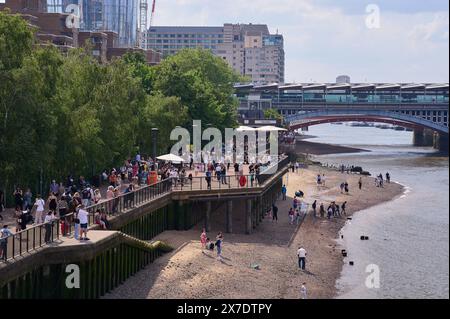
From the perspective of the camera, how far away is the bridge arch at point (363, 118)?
141 meters

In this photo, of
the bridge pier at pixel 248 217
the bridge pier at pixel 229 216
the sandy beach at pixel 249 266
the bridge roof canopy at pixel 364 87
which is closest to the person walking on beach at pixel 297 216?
the sandy beach at pixel 249 266

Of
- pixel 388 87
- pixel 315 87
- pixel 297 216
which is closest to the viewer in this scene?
pixel 297 216

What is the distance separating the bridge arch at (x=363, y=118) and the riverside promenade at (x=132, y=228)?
80.4 metres

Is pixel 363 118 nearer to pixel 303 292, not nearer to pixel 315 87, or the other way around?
pixel 315 87

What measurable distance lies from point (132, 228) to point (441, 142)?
117480 millimetres

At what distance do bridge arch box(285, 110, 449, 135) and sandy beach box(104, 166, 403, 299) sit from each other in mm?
82783

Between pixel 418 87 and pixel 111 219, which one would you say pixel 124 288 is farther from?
pixel 418 87

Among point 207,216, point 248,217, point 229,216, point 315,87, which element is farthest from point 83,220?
point 315,87

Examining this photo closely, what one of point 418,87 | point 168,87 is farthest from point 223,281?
point 418,87

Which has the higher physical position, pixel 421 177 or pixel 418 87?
pixel 418 87

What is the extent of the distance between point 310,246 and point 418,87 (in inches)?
4151

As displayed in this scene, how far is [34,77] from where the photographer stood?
132 feet

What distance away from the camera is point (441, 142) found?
14900 centimetres

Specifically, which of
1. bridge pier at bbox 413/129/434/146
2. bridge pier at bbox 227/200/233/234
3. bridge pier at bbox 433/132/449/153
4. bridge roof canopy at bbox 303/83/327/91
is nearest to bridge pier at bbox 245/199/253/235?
bridge pier at bbox 227/200/233/234
